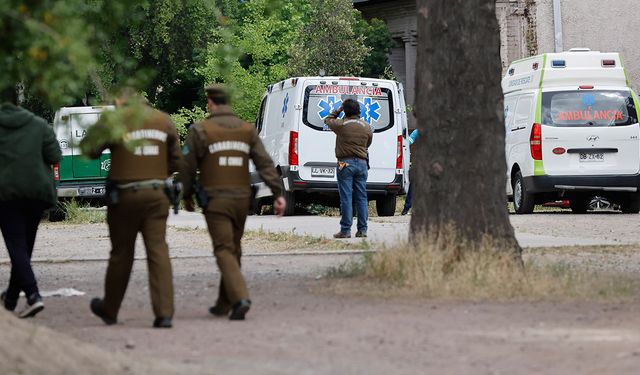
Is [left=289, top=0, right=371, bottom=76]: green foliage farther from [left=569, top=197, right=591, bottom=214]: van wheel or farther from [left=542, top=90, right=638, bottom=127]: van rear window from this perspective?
[left=542, top=90, right=638, bottom=127]: van rear window

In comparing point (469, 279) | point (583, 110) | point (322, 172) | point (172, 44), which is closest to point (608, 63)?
point (583, 110)

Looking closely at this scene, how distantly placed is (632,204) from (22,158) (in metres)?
16.3

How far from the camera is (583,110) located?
2505cm

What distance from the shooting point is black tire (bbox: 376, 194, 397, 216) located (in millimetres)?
26859

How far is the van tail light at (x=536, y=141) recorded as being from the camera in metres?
25.0

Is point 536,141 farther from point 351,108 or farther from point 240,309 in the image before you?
point 240,309

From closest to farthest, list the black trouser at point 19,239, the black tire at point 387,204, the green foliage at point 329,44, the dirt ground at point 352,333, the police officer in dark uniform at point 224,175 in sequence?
the dirt ground at point 352,333
the police officer in dark uniform at point 224,175
the black trouser at point 19,239
the black tire at point 387,204
the green foliage at point 329,44

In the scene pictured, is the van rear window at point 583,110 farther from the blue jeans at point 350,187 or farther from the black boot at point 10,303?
the black boot at point 10,303

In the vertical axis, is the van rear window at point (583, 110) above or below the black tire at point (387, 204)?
above

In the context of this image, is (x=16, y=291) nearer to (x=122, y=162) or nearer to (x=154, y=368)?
(x=122, y=162)

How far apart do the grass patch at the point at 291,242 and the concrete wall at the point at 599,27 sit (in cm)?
2836

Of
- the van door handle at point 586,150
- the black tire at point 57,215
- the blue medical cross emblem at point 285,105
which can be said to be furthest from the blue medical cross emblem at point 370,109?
the black tire at point 57,215

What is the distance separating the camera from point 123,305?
40.4ft

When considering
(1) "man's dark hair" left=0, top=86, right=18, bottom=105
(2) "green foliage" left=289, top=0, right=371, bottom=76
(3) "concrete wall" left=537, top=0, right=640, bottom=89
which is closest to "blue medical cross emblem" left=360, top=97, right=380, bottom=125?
(1) "man's dark hair" left=0, top=86, right=18, bottom=105
